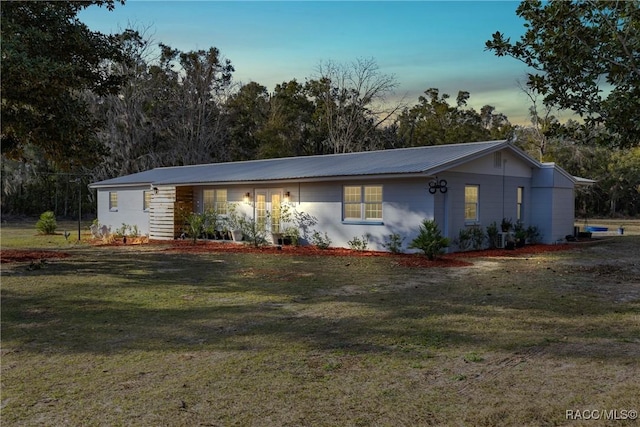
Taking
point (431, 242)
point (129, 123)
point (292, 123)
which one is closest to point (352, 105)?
point (292, 123)

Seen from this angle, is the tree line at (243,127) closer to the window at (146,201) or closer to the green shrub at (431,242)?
the window at (146,201)

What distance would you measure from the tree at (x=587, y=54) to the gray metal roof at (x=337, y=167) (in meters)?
8.37

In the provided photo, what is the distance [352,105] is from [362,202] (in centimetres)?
2553

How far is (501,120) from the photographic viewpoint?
2393 inches

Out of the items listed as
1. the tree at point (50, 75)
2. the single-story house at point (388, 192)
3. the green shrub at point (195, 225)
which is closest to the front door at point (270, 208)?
the single-story house at point (388, 192)

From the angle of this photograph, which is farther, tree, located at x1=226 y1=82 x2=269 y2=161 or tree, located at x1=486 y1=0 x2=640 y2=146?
tree, located at x1=226 y1=82 x2=269 y2=161

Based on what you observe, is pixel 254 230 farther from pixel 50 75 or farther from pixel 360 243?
pixel 50 75

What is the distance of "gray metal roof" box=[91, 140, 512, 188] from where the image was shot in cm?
1612

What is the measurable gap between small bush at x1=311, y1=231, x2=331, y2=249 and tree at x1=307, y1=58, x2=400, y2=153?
75.9 feet

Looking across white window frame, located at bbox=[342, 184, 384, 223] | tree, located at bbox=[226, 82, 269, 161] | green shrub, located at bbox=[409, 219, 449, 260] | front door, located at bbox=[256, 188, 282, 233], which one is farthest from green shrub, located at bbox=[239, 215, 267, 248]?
tree, located at bbox=[226, 82, 269, 161]

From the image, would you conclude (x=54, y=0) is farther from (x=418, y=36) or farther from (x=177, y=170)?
(x=177, y=170)

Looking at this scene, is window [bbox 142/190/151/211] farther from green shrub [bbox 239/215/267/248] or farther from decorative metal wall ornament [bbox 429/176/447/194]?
decorative metal wall ornament [bbox 429/176/447/194]

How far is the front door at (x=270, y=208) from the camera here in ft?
64.8

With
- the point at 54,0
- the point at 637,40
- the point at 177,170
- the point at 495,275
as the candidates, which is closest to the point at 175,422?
the point at 637,40
